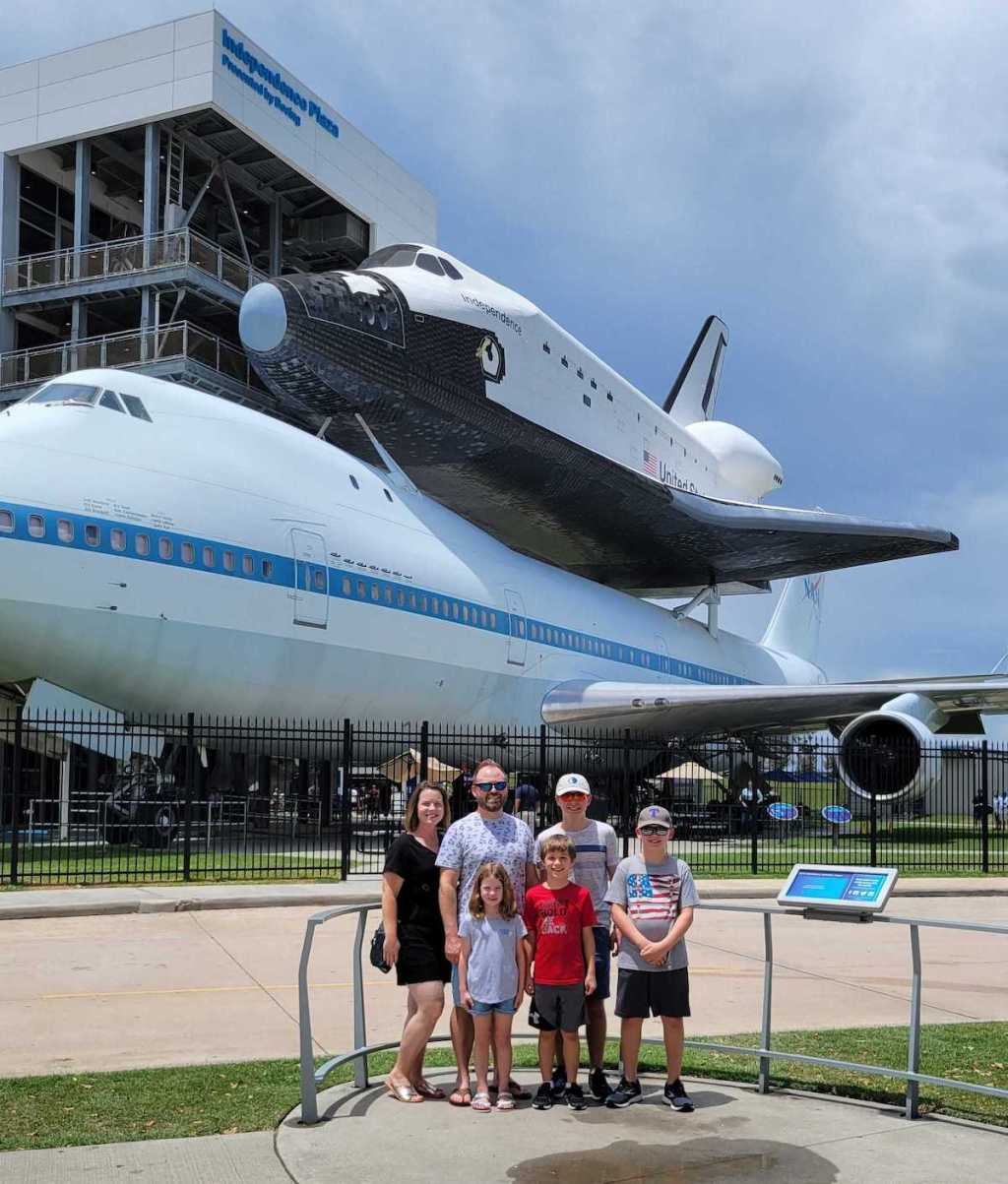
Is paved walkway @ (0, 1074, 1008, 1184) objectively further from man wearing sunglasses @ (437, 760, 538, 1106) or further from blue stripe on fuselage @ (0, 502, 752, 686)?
blue stripe on fuselage @ (0, 502, 752, 686)

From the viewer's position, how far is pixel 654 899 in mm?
5941

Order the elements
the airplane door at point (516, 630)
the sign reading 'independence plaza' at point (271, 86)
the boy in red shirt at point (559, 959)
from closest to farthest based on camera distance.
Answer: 1. the boy in red shirt at point (559, 959)
2. the airplane door at point (516, 630)
3. the sign reading 'independence plaza' at point (271, 86)

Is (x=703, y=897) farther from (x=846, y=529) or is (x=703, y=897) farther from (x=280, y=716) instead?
(x=846, y=529)

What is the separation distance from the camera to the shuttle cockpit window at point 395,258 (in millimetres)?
24500

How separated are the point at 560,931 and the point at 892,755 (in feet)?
57.4

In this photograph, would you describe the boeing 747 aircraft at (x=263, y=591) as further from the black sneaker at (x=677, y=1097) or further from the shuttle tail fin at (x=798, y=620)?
the shuttle tail fin at (x=798, y=620)

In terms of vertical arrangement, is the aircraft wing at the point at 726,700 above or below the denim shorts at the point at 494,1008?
above

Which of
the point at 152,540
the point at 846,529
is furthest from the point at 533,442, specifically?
the point at 152,540

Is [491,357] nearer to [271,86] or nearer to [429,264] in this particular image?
[429,264]

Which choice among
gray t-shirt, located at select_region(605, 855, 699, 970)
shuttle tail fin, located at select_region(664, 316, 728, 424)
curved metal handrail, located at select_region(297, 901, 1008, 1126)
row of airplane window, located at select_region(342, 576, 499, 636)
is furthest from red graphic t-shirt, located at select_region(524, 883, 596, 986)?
shuttle tail fin, located at select_region(664, 316, 728, 424)

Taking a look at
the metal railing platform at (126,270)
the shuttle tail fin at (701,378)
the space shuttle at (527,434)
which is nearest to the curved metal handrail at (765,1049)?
the space shuttle at (527,434)

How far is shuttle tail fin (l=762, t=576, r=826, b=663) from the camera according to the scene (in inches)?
1772

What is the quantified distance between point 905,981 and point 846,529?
24.5 metres

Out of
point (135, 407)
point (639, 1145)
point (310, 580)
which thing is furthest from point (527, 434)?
point (639, 1145)
